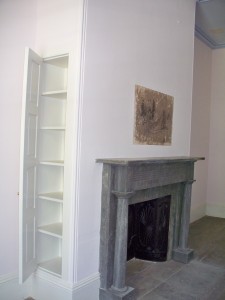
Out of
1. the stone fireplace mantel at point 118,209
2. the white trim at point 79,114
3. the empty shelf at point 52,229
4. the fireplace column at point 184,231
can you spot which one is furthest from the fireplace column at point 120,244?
the fireplace column at point 184,231

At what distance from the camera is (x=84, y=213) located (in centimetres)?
250

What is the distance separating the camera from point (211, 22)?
4688mm

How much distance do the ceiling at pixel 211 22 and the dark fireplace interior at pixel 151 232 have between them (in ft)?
8.89

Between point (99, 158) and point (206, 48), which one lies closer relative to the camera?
point (99, 158)

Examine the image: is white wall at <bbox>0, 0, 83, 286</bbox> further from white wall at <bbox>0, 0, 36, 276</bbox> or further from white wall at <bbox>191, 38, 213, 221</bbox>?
white wall at <bbox>191, 38, 213, 221</bbox>

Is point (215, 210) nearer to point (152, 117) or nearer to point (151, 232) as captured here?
point (151, 232)

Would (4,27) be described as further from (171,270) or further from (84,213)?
(171,270)

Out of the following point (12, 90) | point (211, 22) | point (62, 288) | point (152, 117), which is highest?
point (211, 22)

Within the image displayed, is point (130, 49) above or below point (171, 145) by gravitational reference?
above

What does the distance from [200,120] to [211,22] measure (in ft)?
5.53

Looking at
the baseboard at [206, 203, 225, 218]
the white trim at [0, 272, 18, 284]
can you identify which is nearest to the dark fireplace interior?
the white trim at [0, 272, 18, 284]

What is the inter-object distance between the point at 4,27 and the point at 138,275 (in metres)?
2.74

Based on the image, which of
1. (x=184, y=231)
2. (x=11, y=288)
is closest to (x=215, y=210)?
(x=184, y=231)

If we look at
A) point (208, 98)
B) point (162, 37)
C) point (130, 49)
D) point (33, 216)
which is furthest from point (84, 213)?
point (208, 98)
